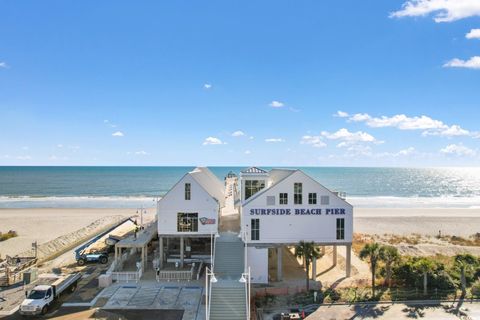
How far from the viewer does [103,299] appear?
25.6 metres

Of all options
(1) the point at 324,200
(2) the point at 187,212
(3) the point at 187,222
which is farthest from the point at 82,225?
(1) the point at 324,200

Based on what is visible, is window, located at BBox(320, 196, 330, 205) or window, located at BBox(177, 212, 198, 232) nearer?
window, located at BBox(320, 196, 330, 205)

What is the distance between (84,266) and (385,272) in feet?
90.4

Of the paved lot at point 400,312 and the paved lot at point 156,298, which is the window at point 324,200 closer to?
the paved lot at point 400,312

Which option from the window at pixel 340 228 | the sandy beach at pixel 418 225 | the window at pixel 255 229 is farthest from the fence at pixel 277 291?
the sandy beach at pixel 418 225

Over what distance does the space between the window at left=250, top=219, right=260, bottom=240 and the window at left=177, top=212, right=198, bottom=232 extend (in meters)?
5.43

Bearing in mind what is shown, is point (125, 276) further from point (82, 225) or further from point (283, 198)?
point (82, 225)

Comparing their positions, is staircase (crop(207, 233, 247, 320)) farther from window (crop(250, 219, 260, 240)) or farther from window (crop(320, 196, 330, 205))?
window (crop(320, 196, 330, 205))

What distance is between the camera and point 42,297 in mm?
23375

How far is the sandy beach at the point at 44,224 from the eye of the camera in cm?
4484

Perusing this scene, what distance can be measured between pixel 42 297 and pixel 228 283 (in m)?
12.4

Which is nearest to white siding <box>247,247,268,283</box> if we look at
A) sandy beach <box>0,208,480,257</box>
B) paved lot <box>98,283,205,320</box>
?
paved lot <box>98,283,205,320</box>

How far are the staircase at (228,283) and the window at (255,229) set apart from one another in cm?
147

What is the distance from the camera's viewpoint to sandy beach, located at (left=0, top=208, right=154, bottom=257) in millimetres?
44841
